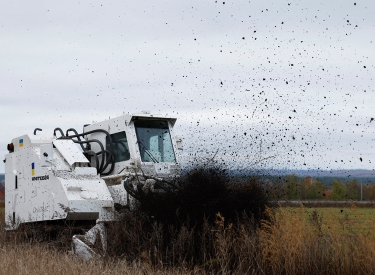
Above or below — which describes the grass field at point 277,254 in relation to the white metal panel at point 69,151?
below

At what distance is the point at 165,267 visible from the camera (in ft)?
30.4

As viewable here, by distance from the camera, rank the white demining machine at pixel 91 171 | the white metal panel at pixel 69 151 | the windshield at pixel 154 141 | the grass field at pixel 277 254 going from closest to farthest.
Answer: the grass field at pixel 277 254 < the white demining machine at pixel 91 171 < the white metal panel at pixel 69 151 < the windshield at pixel 154 141

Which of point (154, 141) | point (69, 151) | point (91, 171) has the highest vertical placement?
point (154, 141)

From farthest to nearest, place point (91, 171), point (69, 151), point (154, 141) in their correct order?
point (154, 141) < point (69, 151) < point (91, 171)

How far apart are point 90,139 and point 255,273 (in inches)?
231

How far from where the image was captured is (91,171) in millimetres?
12133

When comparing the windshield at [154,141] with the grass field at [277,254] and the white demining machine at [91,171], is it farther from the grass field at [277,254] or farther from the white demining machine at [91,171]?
the grass field at [277,254]

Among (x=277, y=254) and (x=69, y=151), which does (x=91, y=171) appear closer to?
(x=69, y=151)

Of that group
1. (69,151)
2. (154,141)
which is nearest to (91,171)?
(69,151)

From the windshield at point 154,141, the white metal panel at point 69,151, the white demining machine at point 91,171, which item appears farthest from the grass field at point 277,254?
the windshield at point 154,141

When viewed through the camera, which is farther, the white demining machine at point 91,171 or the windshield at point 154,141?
the windshield at point 154,141

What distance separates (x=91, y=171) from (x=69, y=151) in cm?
81

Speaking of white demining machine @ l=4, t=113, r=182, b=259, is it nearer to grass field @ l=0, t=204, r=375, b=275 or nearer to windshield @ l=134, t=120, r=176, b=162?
windshield @ l=134, t=120, r=176, b=162

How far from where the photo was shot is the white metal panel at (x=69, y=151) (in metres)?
12.3
